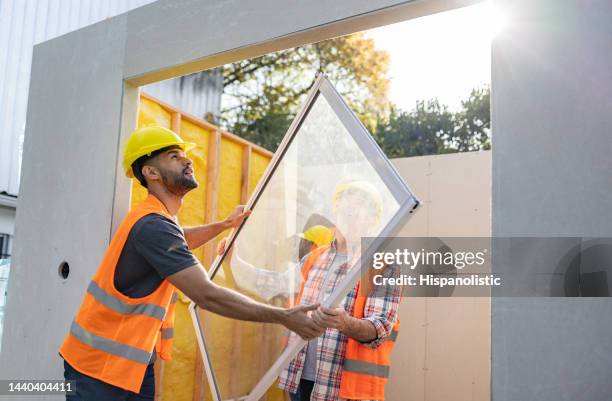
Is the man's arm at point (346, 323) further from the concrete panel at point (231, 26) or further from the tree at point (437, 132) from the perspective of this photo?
the tree at point (437, 132)

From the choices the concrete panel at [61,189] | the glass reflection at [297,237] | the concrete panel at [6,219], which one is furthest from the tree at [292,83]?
the glass reflection at [297,237]

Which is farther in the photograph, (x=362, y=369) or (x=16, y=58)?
(x=16, y=58)

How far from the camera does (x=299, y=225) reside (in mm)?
3230

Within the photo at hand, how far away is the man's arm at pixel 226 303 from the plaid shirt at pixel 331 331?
43cm

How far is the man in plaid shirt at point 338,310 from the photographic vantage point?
2.77 m

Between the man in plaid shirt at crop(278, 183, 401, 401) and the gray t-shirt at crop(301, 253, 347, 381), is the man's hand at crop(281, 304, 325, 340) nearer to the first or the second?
the man in plaid shirt at crop(278, 183, 401, 401)

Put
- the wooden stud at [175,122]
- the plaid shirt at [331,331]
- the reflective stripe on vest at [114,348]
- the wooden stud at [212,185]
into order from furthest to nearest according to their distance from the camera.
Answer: the wooden stud at [212,185] → the wooden stud at [175,122] → the plaid shirt at [331,331] → the reflective stripe on vest at [114,348]

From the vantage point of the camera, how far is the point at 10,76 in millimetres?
6430

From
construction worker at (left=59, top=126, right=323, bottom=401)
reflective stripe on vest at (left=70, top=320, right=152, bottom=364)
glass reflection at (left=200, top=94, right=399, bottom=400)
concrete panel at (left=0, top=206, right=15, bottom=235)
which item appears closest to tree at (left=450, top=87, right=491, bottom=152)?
concrete panel at (left=0, top=206, right=15, bottom=235)

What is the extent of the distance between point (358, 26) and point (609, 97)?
3.87 feet

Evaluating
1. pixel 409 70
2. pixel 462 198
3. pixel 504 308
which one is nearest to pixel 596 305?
pixel 504 308

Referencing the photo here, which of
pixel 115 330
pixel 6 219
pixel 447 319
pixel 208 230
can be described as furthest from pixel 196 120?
pixel 447 319

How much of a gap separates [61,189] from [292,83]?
14.8 metres

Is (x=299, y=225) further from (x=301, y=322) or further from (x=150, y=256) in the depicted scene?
(x=150, y=256)
